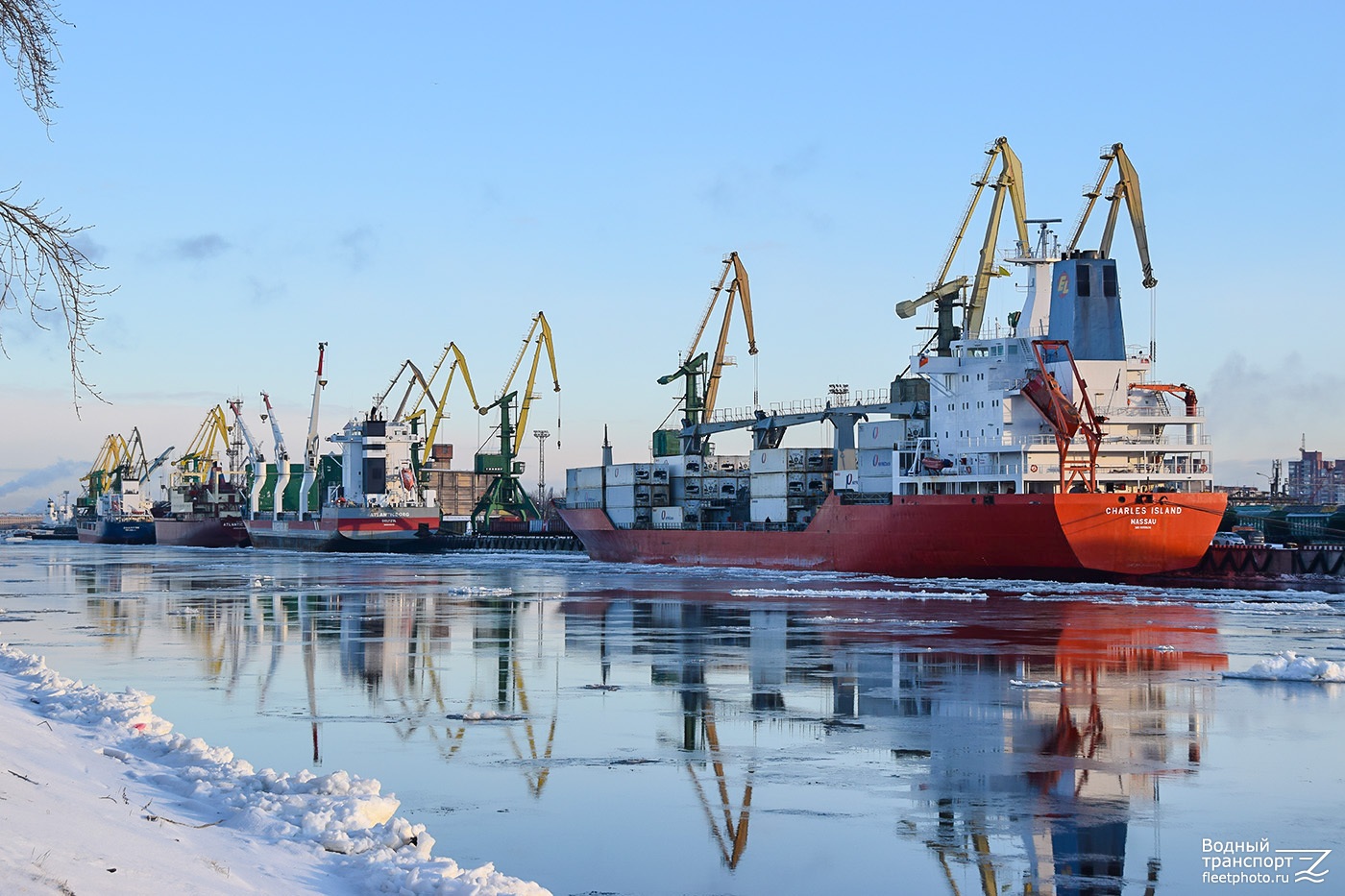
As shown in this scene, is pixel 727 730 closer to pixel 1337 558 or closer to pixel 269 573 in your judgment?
pixel 1337 558

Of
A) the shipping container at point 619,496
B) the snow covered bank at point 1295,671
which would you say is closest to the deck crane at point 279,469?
the shipping container at point 619,496

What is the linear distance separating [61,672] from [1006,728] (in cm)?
1550

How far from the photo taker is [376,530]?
9906 cm

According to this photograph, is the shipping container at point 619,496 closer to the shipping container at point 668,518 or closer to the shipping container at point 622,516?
the shipping container at point 622,516

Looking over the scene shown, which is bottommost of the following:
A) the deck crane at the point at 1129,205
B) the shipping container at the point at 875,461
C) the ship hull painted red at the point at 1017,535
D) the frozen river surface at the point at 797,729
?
the frozen river surface at the point at 797,729

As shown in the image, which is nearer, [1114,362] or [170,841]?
[170,841]

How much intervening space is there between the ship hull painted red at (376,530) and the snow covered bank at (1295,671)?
79.4 metres

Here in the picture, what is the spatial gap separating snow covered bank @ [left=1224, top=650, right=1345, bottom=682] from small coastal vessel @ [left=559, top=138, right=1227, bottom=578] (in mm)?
20444

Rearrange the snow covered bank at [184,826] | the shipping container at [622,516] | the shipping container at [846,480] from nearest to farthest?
the snow covered bank at [184,826] → the shipping container at [846,480] → the shipping container at [622,516]

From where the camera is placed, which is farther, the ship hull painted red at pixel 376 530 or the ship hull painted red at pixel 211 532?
the ship hull painted red at pixel 211 532

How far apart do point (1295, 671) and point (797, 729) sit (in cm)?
1008

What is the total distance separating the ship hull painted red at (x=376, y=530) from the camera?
9762 centimetres

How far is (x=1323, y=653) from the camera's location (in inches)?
1027

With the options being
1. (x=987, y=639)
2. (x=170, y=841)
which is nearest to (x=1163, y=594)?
(x=987, y=639)
